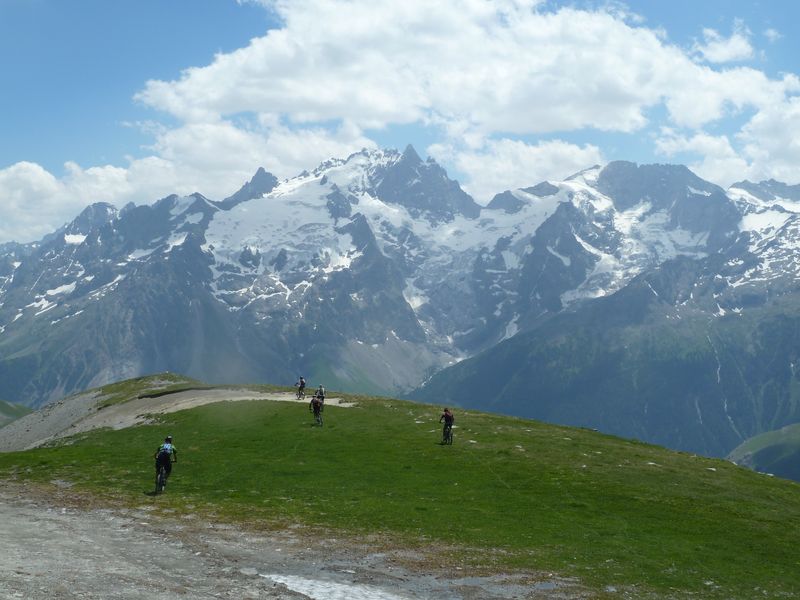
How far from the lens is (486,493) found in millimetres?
52844

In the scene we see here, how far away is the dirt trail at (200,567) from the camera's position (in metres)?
29.8

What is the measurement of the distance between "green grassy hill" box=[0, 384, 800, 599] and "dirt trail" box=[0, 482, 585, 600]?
270cm

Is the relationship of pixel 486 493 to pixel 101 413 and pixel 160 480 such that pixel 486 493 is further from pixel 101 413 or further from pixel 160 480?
pixel 101 413

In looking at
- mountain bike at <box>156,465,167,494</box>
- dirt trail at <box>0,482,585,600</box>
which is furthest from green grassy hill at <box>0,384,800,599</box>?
dirt trail at <box>0,482,585,600</box>

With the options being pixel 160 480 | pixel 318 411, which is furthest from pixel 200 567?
pixel 318 411

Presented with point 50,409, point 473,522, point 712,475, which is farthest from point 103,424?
point 712,475

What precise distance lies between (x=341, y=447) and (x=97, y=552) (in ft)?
108

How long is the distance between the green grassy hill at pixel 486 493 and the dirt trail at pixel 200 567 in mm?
2697

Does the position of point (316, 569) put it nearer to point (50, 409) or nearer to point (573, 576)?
point (573, 576)

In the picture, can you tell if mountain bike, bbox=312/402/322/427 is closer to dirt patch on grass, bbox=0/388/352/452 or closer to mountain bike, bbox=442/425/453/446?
mountain bike, bbox=442/425/453/446

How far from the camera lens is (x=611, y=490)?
53.8 metres

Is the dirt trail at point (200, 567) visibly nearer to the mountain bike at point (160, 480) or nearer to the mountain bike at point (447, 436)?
the mountain bike at point (160, 480)

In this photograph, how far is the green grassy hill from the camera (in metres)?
39.3

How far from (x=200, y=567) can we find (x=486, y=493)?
23482 millimetres
